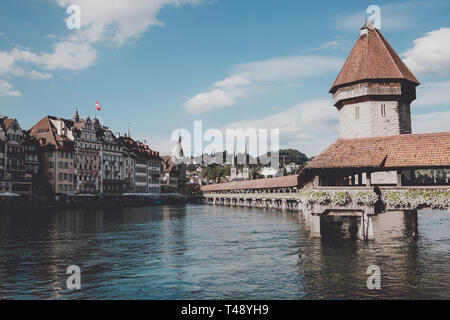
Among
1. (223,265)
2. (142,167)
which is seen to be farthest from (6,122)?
(223,265)

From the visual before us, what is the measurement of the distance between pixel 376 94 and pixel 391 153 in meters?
20.1

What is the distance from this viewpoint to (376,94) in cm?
4281

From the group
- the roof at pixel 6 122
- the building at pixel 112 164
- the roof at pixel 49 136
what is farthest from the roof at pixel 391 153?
the building at pixel 112 164

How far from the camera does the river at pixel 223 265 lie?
1536 centimetres

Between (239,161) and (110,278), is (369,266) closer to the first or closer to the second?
(110,278)

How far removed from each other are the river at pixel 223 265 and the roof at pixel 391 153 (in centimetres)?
457

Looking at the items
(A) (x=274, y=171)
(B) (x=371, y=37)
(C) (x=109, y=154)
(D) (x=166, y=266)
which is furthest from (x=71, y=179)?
(A) (x=274, y=171)

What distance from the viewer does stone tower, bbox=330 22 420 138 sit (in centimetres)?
4281

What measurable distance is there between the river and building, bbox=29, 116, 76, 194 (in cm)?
4818

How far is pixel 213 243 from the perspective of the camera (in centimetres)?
2845

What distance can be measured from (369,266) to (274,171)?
145016 mm

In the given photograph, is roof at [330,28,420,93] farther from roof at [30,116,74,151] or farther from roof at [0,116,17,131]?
roof at [30,116,74,151]

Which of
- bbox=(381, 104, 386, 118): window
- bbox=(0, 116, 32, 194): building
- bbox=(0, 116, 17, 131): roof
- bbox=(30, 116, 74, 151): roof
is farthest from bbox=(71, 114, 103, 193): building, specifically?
bbox=(381, 104, 386, 118): window

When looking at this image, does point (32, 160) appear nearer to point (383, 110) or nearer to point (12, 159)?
point (12, 159)
